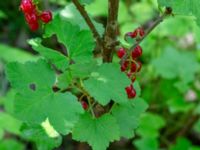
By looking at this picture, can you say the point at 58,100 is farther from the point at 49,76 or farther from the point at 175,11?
the point at 175,11

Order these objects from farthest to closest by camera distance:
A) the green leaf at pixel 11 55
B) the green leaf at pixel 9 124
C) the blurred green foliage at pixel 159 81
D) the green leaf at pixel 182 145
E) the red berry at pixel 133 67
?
the green leaf at pixel 11 55
the green leaf at pixel 182 145
the blurred green foliage at pixel 159 81
the green leaf at pixel 9 124
the red berry at pixel 133 67

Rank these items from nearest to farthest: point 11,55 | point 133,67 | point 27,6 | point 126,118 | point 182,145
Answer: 1. point 27,6
2. point 133,67
3. point 126,118
4. point 182,145
5. point 11,55

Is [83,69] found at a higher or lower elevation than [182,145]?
higher

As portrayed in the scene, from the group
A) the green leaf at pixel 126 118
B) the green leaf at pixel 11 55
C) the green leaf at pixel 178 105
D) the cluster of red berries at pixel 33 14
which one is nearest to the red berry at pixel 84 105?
the green leaf at pixel 126 118

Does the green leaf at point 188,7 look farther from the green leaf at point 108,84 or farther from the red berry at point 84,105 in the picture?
the red berry at point 84,105

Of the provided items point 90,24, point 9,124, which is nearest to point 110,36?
point 90,24

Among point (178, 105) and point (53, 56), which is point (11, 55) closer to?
point (178, 105)

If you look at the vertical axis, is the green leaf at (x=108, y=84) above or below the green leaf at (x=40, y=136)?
above
